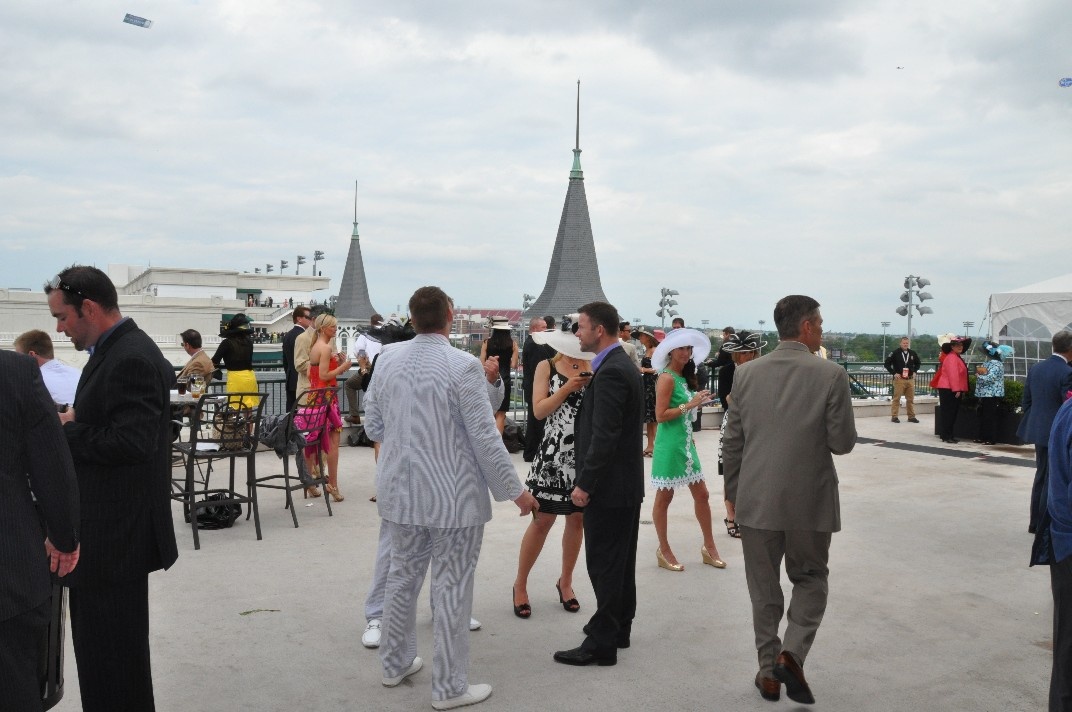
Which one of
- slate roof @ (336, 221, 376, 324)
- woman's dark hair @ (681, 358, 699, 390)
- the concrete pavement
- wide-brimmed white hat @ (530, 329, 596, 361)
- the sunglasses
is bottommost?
the concrete pavement

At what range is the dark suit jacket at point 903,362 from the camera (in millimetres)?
16094

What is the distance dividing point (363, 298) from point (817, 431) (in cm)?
5986

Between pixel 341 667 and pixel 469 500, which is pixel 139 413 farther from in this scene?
pixel 341 667

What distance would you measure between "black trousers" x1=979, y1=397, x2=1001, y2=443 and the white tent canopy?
2.11 meters

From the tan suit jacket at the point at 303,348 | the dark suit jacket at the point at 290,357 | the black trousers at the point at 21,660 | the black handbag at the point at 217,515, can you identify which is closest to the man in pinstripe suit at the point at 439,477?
the black trousers at the point at 21,660

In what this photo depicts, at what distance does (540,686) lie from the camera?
3.99 m

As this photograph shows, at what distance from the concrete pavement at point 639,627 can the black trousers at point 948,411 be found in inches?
256

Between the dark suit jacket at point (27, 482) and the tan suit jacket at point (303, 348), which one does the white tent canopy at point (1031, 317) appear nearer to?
the tan suit jacket at point (303, 348)

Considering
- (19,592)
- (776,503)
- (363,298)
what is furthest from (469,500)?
(363,298)

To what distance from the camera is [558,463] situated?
4840 millimetres

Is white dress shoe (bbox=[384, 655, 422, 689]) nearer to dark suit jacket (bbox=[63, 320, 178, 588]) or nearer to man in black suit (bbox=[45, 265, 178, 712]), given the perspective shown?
man in black suit (bbox=[45, 265, 178, 712])

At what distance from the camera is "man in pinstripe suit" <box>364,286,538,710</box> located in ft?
12.0

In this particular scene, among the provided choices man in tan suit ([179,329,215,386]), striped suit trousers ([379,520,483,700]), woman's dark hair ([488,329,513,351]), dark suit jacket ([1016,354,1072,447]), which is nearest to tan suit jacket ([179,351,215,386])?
man in tan suit ([179,329,215,386])

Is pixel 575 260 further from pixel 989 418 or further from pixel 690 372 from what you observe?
pixel 690 372
